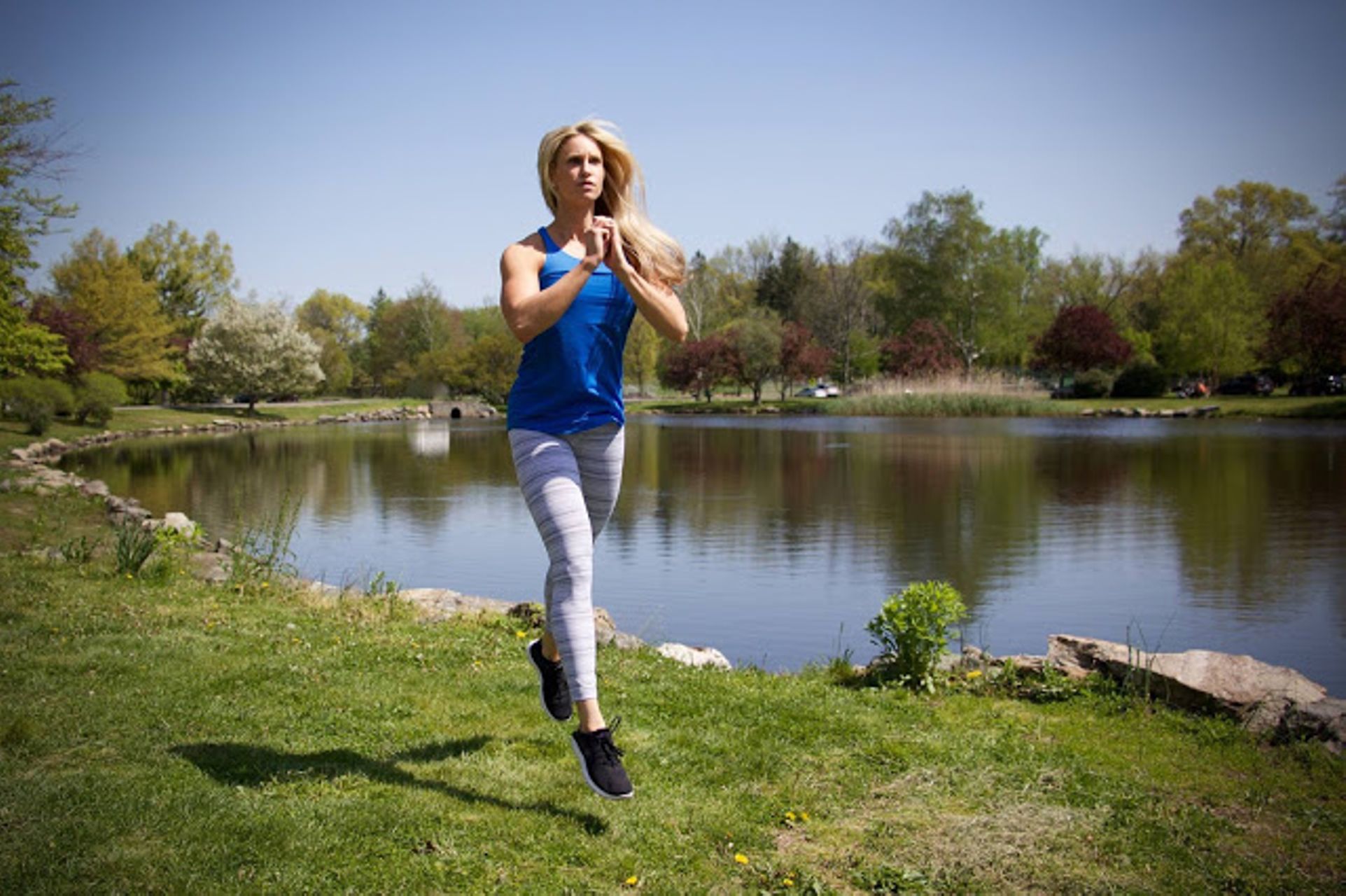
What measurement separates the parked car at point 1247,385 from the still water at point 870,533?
84.3 feet

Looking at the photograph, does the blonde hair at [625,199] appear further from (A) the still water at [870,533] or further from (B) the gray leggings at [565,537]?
(A) the still water at [870,533]

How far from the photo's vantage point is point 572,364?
3.70 meters

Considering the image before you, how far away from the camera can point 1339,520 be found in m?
15.0

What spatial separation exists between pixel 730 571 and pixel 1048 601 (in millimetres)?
3669

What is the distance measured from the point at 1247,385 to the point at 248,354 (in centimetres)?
5862

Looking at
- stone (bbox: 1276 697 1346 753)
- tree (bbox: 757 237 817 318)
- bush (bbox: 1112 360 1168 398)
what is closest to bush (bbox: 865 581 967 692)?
stone (bbox: 1276 697 1346 753)

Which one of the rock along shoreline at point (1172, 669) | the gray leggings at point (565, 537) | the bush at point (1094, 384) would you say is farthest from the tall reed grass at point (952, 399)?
the gray leggings at point (565, 537)

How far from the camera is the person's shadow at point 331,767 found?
11.7 ft

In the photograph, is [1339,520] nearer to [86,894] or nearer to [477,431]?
[86,894]

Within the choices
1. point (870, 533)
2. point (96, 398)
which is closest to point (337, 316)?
point (96, 398)

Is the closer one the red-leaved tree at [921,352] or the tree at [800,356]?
the red-leaved tree at [921,352]

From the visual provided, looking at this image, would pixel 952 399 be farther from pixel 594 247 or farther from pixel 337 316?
pixel 337 316

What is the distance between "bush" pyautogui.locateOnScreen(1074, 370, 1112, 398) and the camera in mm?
56812

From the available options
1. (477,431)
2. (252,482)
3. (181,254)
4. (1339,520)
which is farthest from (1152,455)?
(181,254)
